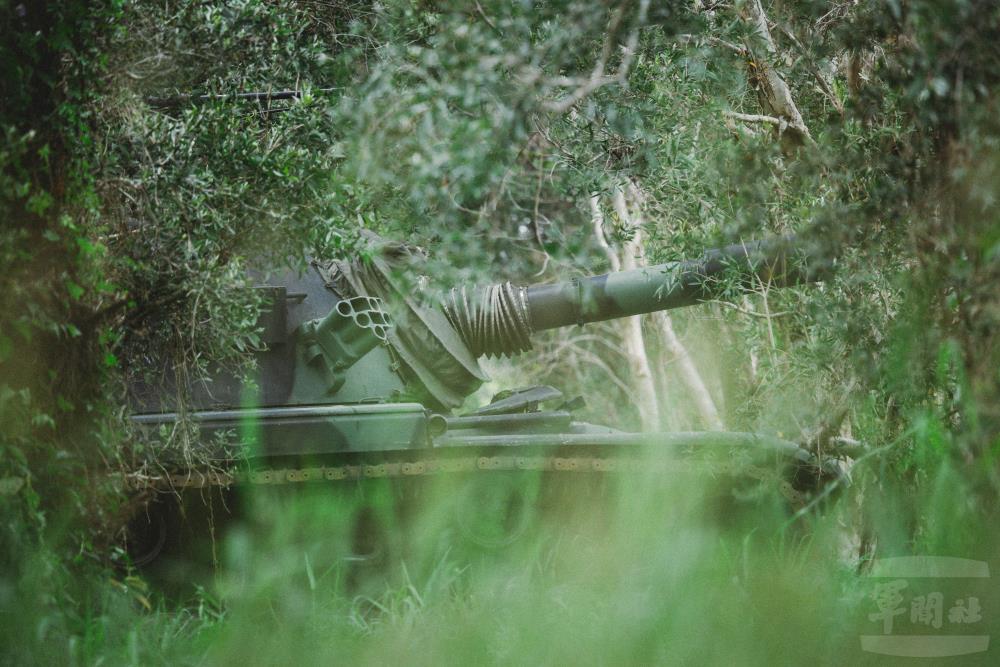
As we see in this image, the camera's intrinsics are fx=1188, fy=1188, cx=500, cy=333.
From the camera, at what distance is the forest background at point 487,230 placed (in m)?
3.58

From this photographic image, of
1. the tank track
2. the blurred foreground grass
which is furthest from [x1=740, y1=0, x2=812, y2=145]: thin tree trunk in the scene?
the blurred foreground grass

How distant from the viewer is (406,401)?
7504 millimetres

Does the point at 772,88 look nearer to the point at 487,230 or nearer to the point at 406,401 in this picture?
the point at 487,230

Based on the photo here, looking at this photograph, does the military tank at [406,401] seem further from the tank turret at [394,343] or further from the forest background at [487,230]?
the forest background at [487,230]

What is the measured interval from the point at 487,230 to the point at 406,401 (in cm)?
182

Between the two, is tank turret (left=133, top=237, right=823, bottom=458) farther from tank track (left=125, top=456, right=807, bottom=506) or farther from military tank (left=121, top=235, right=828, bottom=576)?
tank track (left=125, top=456, right=807, bottom=506)

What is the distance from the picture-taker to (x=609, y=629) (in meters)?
3.62

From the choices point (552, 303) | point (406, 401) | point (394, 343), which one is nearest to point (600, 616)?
point (406, 401)

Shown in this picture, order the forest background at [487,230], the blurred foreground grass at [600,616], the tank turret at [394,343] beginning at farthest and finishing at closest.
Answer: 1. the tank turret at [394,343]
2. the forest background at [487,230]
3. the blurred foreground grass at [600,616]

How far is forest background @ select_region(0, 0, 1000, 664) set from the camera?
11.7 ft

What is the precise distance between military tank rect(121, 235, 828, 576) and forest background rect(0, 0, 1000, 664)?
0.31 m

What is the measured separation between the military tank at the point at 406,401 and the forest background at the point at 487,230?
0.31m

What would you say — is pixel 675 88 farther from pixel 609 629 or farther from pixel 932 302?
pixel 609 629

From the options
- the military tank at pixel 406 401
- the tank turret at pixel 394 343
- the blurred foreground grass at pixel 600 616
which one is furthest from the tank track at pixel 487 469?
the blurred foreground grass at pixel 600 616
